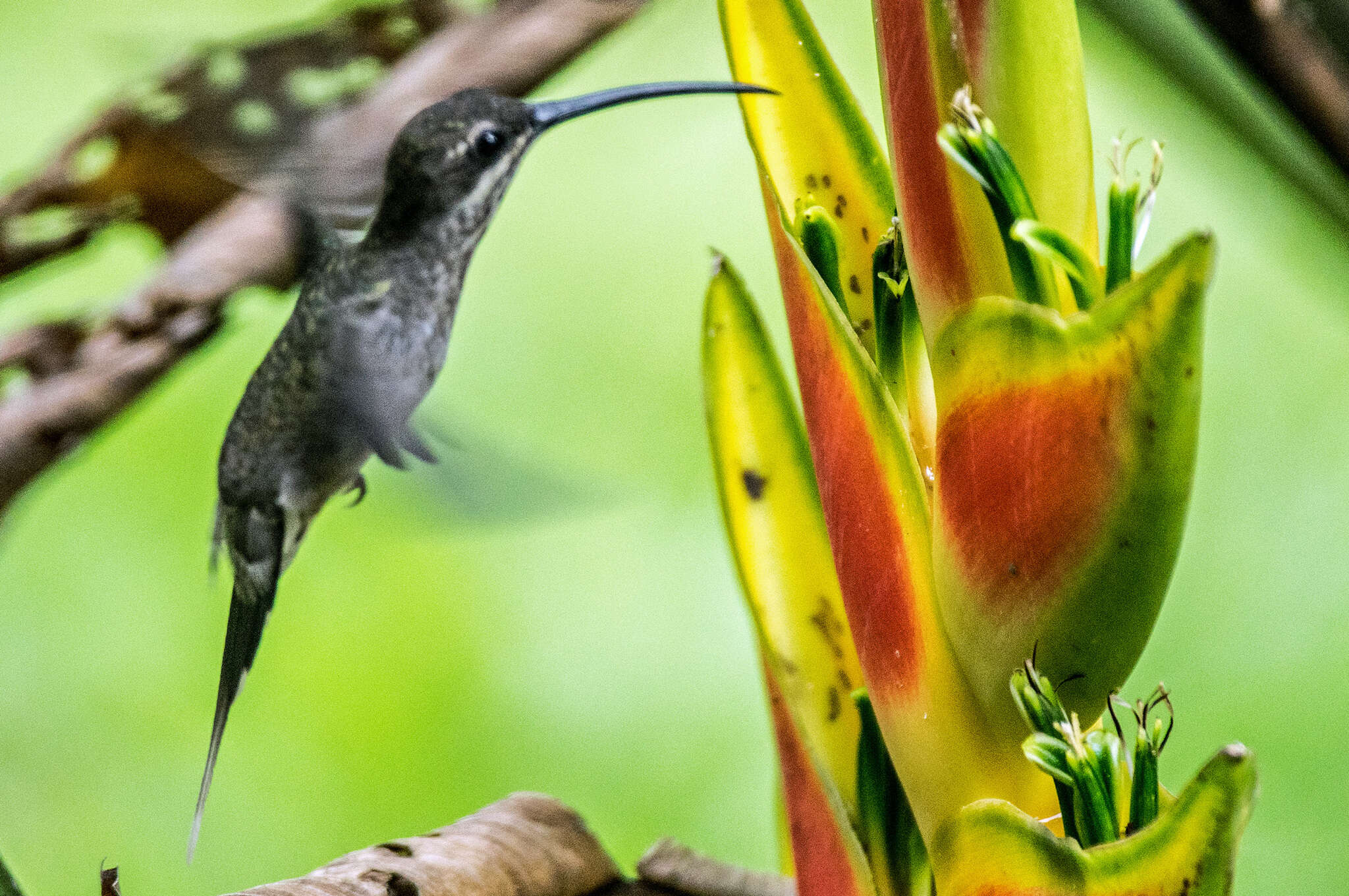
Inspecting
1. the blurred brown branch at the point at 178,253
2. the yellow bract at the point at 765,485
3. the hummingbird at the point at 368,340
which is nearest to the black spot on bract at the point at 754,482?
the yellow bract at the point at 765,485

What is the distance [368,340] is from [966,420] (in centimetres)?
19

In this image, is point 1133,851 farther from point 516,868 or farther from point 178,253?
point 178,253

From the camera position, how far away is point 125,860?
60cm

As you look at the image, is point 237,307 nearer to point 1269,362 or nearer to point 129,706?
point 129,706

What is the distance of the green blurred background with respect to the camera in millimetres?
642

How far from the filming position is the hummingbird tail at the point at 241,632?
0.34m

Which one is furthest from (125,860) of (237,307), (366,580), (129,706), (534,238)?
(534,238)

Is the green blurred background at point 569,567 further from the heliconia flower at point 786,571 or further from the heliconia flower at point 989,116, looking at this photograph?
the heliconia flower at point 989,116

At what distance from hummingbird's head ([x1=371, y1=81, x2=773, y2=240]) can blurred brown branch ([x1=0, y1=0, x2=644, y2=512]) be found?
125mm

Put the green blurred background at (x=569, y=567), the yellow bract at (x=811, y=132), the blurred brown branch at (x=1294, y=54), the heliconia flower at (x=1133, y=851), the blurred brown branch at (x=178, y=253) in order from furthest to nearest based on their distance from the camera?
the green blurred background at (x=569, y=567) < the blurred brown branch at (x=178, y=253) < the blurred brown branch at (x=1294, y=54) < the yellow bract at (x=811, y=132) < the heliconia flower at (x=1133, y=851)

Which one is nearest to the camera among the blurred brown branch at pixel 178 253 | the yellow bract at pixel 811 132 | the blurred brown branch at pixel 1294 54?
the yellow bract at pixel 811 132

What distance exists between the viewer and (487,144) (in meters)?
0.32

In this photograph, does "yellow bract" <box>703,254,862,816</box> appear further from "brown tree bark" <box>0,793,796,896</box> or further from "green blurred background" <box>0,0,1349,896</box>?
"green blurred background" <box>0,0,1349,896</box>

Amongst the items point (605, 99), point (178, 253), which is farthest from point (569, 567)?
point (605, 99)
